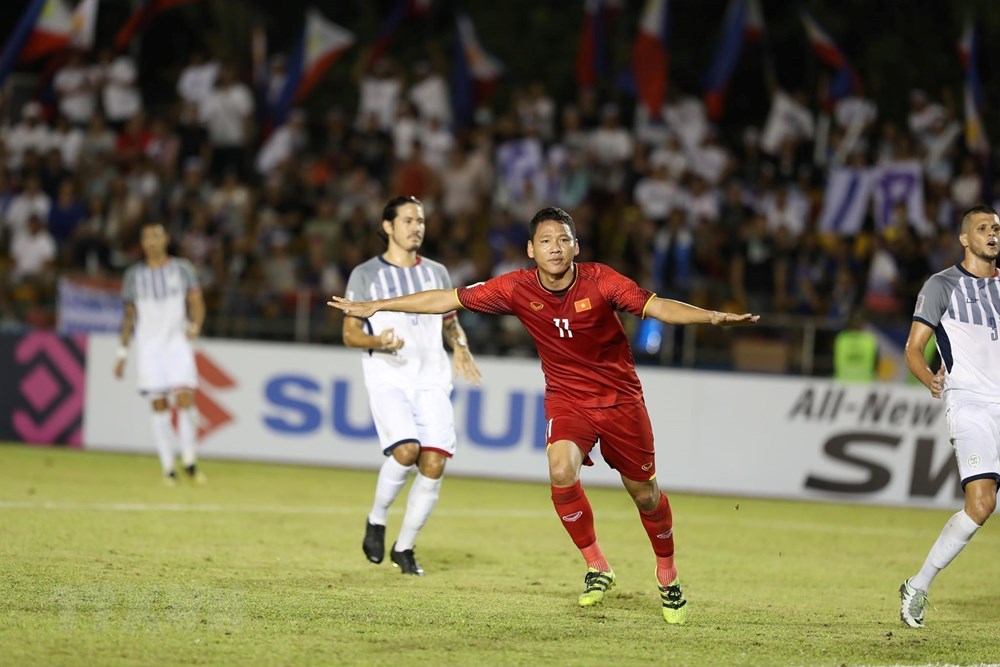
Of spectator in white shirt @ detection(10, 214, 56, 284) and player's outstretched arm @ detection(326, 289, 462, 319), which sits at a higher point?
spectator in white shirt @ detection(10, 214, 56, 284)

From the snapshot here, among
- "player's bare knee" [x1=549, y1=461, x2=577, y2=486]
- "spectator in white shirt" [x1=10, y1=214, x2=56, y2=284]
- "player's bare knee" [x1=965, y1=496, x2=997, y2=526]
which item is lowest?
"player's bare knee" [x1=965, y1=496, x2=997, y2=526]

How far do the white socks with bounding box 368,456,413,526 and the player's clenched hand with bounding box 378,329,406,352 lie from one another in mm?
893

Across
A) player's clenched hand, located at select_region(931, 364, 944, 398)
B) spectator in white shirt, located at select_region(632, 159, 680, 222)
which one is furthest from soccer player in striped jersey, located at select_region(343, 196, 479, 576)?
spectator in white shirt, located at select_region(632, 159, 680, 222)

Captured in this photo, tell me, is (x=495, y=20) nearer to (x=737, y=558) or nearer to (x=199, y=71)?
(x=199, y=71)

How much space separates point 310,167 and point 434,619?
1706 centimetres

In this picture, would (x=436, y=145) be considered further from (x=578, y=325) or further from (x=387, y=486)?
(x=578, y=325)

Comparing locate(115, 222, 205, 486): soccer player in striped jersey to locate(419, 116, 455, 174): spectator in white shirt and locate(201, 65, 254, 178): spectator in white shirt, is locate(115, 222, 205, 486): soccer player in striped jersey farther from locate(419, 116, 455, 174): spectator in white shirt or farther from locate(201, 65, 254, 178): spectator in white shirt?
locate(201, 65, 254, 178): spectator in white shirt

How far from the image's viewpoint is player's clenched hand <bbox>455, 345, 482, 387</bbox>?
33.0ft

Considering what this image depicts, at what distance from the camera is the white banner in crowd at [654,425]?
54.3 feet

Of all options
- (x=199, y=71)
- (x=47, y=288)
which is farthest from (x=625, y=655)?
(x=199, y=71)

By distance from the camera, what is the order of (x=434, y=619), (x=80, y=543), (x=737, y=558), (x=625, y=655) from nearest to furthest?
(x=625, y=655), (x=434, y=619), (x=80, y=543), (x=737, y=558)

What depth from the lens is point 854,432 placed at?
1661cm

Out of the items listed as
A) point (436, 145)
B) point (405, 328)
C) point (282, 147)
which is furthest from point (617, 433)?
point (282, 147)

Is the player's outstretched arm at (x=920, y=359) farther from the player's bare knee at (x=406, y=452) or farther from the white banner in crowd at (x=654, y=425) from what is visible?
the white banner in crowd at (x=654, y=425)
